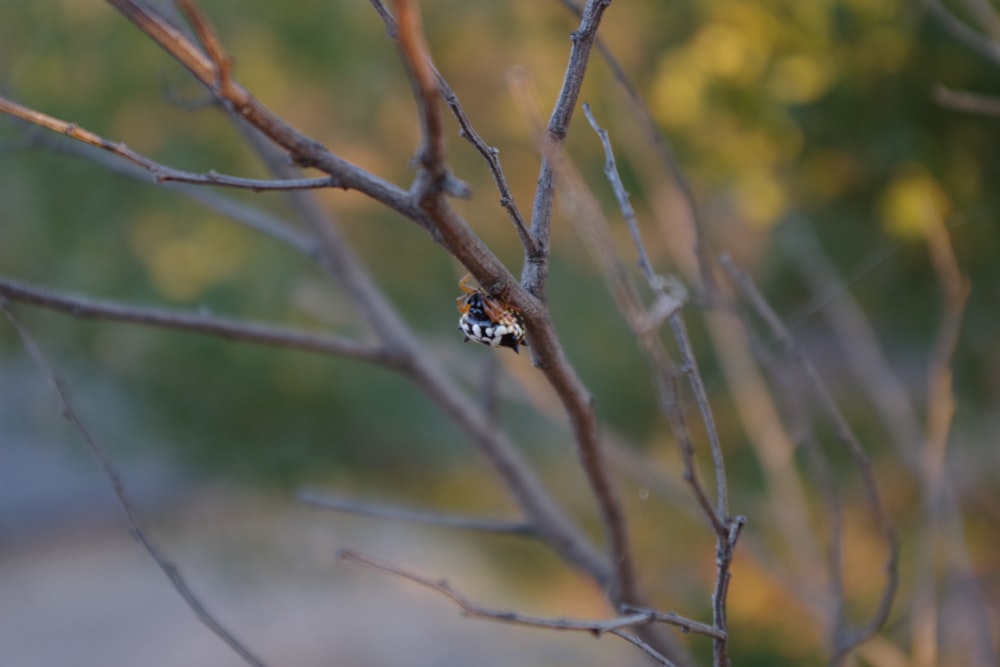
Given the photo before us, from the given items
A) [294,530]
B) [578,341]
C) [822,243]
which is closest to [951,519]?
[822,243]

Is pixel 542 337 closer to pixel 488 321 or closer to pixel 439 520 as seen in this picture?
pixel 488 321

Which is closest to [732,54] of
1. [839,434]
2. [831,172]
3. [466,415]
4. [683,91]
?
[683,91]

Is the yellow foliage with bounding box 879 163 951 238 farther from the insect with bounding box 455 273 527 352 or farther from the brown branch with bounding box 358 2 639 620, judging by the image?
the insect with bounding box 455 273 527 352

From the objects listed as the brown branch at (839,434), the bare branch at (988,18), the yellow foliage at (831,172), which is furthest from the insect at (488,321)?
the yellow foliage at (831,172)

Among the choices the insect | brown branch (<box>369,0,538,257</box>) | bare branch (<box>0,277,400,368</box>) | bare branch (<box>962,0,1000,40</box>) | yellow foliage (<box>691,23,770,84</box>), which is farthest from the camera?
yellow foliage (<box>691,23,770,84</box>)

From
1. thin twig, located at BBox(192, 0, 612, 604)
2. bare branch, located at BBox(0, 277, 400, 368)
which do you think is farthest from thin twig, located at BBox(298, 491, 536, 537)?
bare branch, located at BBox(0, 277, 400, 368)

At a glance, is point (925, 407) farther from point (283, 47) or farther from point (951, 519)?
point (283, 47)
